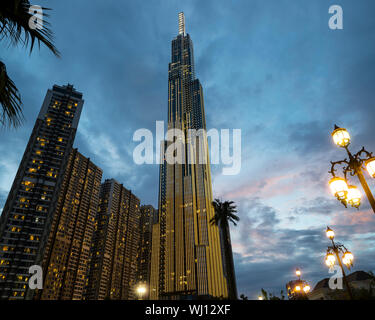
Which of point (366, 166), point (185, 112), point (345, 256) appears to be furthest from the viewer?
point (185, 112)

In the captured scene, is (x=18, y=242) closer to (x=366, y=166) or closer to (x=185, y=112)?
(x=366, y=166)

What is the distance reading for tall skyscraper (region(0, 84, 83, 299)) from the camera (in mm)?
91125

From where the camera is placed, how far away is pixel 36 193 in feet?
352

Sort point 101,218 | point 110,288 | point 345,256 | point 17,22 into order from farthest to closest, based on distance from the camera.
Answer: point 101,218, point 110,288, point 345,256, point 17,22

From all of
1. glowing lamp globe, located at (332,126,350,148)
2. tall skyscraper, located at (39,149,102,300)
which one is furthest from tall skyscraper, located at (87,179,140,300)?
glowing lamp globe, located at (332,126,350,148)

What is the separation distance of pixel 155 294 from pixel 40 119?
409 ft

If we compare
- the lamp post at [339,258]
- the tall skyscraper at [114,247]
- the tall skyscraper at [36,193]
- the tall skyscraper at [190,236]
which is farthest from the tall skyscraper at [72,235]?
the lamp post at [339,258]

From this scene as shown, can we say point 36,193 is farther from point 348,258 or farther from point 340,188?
point 340,188

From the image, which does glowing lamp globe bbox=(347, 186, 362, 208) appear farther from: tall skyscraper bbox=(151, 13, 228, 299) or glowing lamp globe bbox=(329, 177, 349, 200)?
tall skyscraper bbox=(151, 13, 228, 299)

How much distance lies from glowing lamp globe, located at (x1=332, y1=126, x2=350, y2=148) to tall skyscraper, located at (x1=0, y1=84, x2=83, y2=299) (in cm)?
11979

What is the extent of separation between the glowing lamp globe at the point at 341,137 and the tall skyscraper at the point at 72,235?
139572 millimetres

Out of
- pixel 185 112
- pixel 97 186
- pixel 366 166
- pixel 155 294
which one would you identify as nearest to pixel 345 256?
pixel 366 166

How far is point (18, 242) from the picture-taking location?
94938 millimetres

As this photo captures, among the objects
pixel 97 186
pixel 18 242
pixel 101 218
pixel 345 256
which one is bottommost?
pixel 345 256
